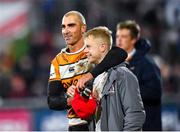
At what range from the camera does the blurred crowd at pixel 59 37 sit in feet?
49.1

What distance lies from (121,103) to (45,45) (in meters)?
11.7

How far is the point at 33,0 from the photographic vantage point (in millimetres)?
18609

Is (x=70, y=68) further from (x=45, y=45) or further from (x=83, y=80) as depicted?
(x=45, y=45)

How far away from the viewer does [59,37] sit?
58.6 feet

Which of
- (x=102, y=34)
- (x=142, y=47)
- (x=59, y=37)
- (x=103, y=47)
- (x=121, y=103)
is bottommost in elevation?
(x=59, y=37)

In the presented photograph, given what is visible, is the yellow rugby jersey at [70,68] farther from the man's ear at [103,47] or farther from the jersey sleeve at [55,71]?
the man's ear at [103,47]

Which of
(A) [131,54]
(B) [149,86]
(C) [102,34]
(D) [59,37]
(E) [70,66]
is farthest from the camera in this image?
(D) [59,37]

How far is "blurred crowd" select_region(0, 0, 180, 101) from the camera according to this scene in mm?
14969

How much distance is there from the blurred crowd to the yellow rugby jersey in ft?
24.7

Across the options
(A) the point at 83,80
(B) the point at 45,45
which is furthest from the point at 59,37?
(A) the point at 83,80

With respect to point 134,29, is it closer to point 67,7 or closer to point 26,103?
point 26,103

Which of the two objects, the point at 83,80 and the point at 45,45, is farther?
the point at 45,45

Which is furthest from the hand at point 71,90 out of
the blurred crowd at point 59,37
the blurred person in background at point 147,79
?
the blurred crowd at point 59,37

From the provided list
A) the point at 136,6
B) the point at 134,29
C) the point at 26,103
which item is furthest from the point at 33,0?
the point at 134,29
